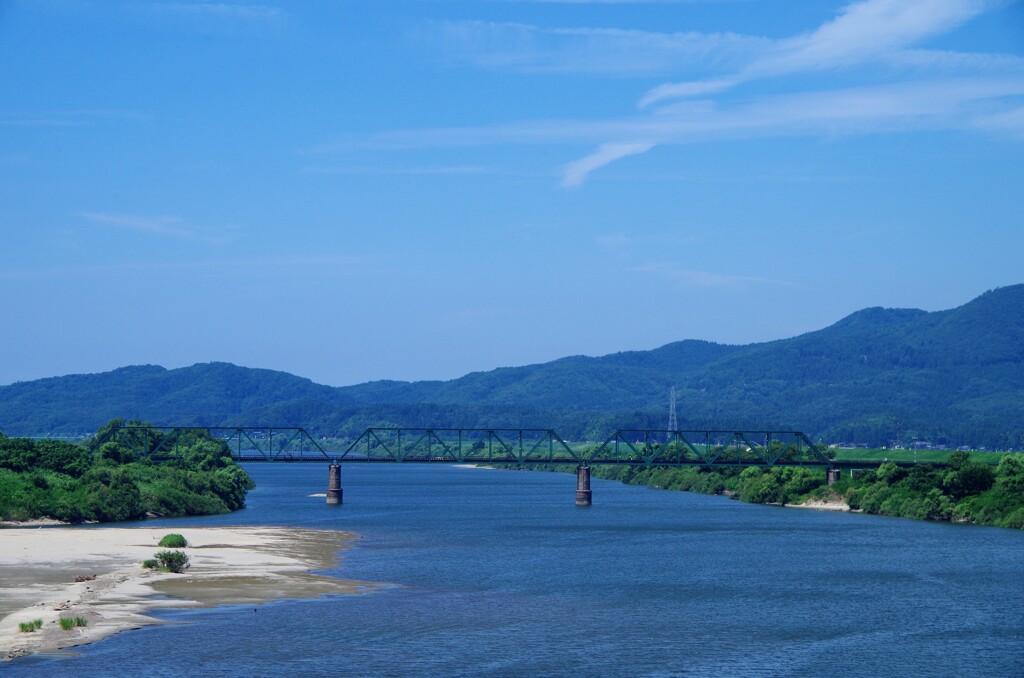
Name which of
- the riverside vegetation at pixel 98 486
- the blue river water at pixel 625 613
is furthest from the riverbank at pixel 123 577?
the riverside vegetation at pixel 98 486

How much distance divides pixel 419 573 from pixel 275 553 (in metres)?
13.0

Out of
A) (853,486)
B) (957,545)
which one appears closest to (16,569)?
(957,545)

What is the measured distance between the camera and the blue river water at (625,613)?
51.0 m

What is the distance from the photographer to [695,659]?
53031 mm

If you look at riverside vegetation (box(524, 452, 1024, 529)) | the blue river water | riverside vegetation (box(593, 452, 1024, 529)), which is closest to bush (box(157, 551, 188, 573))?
the blue river water

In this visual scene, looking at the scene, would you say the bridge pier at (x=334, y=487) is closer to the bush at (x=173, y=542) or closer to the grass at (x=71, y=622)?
the bush at (x=173, y=542)

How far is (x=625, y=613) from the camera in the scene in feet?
214

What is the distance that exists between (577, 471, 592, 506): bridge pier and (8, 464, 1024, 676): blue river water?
143 ft

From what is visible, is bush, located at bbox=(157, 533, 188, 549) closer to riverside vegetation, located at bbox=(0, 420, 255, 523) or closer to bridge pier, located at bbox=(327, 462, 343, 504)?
riverside vegetation, located at bbox=(0, 420, 255, 523)

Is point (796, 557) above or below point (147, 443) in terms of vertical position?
below

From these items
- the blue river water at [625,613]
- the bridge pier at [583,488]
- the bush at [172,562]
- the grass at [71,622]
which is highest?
the bridge pier at [583,488]

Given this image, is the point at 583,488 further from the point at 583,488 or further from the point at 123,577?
the point at 123,577

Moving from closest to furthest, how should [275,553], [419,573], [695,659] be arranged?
[695,659], [419,573], [275,553]

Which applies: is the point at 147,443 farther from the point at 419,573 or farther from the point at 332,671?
the point at 332,671
